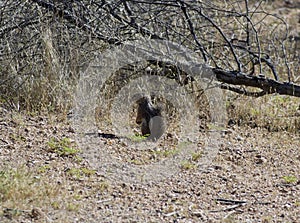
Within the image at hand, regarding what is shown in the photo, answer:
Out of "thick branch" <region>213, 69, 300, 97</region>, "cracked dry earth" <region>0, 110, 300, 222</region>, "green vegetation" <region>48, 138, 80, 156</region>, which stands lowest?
"cracked dry earth" <region>0, 110, 300, 222</region>

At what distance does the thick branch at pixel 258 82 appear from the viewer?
18.0ft

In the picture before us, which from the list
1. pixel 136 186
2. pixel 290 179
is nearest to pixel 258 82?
pixel 290 179

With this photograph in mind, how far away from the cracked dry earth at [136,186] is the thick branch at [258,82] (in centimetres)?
54

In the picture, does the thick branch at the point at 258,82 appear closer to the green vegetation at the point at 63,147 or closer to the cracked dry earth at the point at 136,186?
the cracked dry earth at the point at 136,186

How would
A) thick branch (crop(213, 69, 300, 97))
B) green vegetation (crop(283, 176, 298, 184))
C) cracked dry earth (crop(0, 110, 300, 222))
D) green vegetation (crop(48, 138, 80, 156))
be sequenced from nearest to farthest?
cracked dry earth (crop(0, 110, 300, 222)) < green vegetation (crop(283, 176, 298, 184)) < green vegetation (crop(48, 138, 80, 156)) < thick branch (crop(213, 69, 300, 97))

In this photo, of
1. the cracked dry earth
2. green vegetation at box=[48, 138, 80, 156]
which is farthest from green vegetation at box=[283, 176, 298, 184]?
green vegetation at box=[48, 138, 80, 156]

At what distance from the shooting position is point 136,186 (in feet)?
13.6

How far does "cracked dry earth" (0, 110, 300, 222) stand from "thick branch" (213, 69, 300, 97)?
544 mm

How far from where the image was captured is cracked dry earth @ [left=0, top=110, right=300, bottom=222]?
3.71 m

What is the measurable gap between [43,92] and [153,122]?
1019 millimetres

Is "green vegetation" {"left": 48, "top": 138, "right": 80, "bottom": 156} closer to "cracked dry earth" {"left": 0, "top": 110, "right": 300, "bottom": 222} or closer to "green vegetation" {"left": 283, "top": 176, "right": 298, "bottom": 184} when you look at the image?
"cracked dry earth" {"left": 0, "top": 110, "right": 300, "bottom": 222}

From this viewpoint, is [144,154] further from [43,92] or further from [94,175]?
[43,92]

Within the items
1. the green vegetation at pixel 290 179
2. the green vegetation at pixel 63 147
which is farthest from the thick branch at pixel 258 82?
the green vegetation at pixel 63 147

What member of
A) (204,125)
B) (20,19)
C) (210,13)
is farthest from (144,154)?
(210,13)
